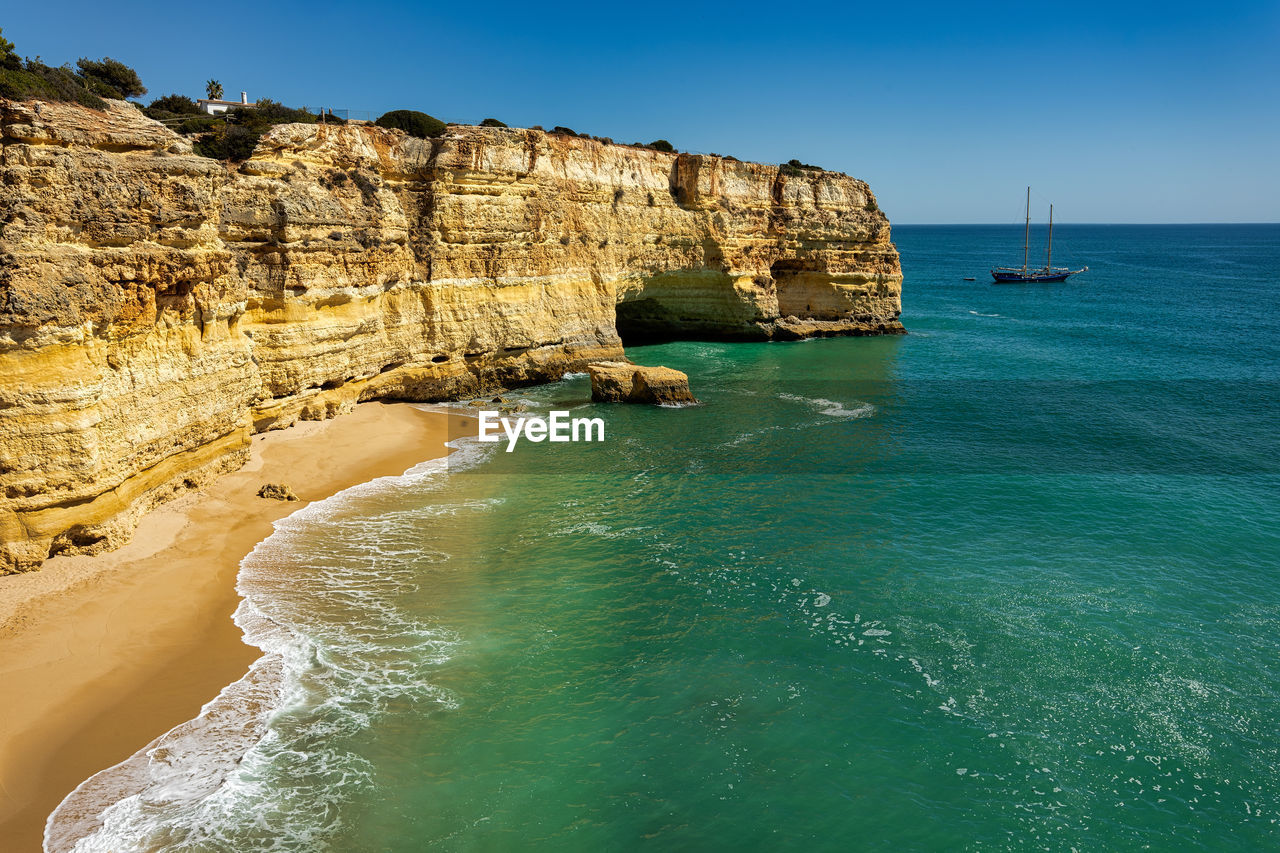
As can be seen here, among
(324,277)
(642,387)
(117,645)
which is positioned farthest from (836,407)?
(117,645)

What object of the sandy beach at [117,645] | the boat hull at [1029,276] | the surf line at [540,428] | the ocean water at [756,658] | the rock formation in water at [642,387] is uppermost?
the boat hull at [1029,276]

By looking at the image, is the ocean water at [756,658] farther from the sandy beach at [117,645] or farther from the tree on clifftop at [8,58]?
the tree on clifftop at [8,58]

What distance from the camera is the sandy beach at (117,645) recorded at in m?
10.2

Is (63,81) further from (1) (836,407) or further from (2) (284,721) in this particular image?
(1) (836,407)

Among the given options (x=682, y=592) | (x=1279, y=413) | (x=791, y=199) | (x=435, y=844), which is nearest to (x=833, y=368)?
(x=791, y=199)

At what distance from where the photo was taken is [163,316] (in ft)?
54.5

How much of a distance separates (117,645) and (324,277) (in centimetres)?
1523

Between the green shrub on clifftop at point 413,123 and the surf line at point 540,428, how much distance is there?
12.0 m

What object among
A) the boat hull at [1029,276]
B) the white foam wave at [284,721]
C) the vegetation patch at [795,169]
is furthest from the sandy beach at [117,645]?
the boat hull at [1029,276]

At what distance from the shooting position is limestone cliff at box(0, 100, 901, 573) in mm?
13938

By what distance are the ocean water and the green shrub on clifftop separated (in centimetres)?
1460

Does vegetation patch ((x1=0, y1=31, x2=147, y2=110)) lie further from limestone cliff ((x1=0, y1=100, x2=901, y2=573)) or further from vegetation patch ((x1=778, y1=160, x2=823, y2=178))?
vegetation patch ((x1=778, y1=160, x2=823, y2=178))

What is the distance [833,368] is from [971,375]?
6.95 m

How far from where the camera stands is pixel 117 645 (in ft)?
41.6
